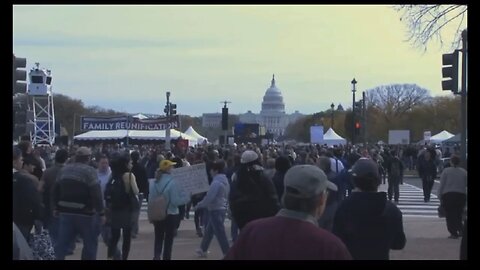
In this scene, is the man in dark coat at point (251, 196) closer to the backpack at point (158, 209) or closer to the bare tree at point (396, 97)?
the backpack at point (158, 209)

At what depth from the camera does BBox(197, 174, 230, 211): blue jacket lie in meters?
13.9

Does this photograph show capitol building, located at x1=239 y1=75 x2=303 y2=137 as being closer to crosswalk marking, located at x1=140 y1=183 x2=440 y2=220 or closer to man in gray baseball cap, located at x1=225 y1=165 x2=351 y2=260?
crosswalk marking, located at x1=140 y1=183 x2=440 y2=220

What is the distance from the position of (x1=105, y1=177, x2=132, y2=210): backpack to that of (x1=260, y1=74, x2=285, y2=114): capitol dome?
16926 cm

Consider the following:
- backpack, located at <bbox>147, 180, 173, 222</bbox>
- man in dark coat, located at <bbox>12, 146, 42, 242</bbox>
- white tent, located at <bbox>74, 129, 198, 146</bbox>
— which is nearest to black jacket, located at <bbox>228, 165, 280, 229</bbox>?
backpack, located at <bbox>147, 180, 173, 222</bbox>

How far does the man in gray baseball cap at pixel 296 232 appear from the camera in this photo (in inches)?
183

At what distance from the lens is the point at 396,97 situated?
11612 centimetres

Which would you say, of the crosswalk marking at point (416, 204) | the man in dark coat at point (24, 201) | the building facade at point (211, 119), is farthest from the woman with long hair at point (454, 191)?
the building facade at point (211, 119)

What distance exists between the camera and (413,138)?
9525 cm

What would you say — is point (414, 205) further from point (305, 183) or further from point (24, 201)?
point (305, 183)

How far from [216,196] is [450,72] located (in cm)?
529

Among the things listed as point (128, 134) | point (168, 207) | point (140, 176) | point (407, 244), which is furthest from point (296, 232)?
point (128, 134)
